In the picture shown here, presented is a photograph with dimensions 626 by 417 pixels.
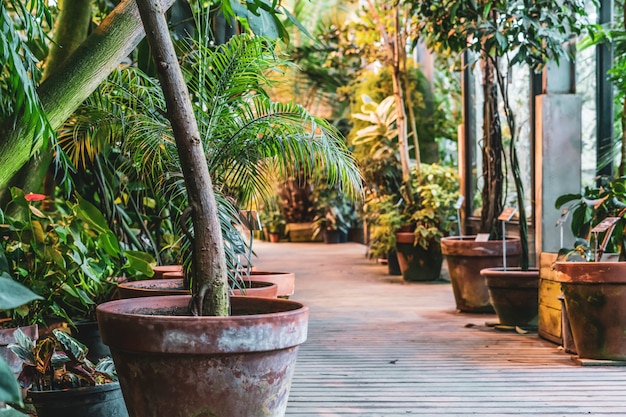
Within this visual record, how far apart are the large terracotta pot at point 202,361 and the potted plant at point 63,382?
0.40 meters

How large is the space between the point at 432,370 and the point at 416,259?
420cm

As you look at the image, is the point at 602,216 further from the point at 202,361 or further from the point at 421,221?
the point at 421,221

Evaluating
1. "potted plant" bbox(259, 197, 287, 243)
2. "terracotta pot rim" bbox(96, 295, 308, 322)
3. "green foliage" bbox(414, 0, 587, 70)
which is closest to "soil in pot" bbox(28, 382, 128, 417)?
"terracotta pot rim" bbox(96, 295, 308, 322)

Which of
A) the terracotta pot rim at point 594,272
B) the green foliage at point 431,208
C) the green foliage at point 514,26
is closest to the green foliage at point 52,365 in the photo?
the terracotta pot rim at point 594,272

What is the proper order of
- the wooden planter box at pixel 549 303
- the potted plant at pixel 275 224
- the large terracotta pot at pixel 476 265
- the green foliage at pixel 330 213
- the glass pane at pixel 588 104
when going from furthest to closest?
the potted plant at pixel 275 224
the green foliage at pixel 330 213
the large terracotta pot at pixel 476 265
the glass pane at pixel 588 104
the wooden planter box at pixel 549 303

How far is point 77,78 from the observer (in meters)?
2.43

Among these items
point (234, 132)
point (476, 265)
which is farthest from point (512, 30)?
point (234, 132)

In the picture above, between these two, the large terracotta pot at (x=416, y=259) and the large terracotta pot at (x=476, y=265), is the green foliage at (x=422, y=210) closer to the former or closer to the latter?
the large terracotta pot at (x=416, y=259)

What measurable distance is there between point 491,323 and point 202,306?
3165mm

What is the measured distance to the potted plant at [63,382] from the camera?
2.27 m

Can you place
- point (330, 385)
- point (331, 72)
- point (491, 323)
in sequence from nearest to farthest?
point (330, 385) → point (491, 323) → point (331, 72)

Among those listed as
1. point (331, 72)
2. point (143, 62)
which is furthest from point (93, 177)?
point (331, 72)

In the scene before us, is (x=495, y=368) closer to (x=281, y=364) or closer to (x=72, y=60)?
(x=281, y=364)

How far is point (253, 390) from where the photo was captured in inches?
74.6
